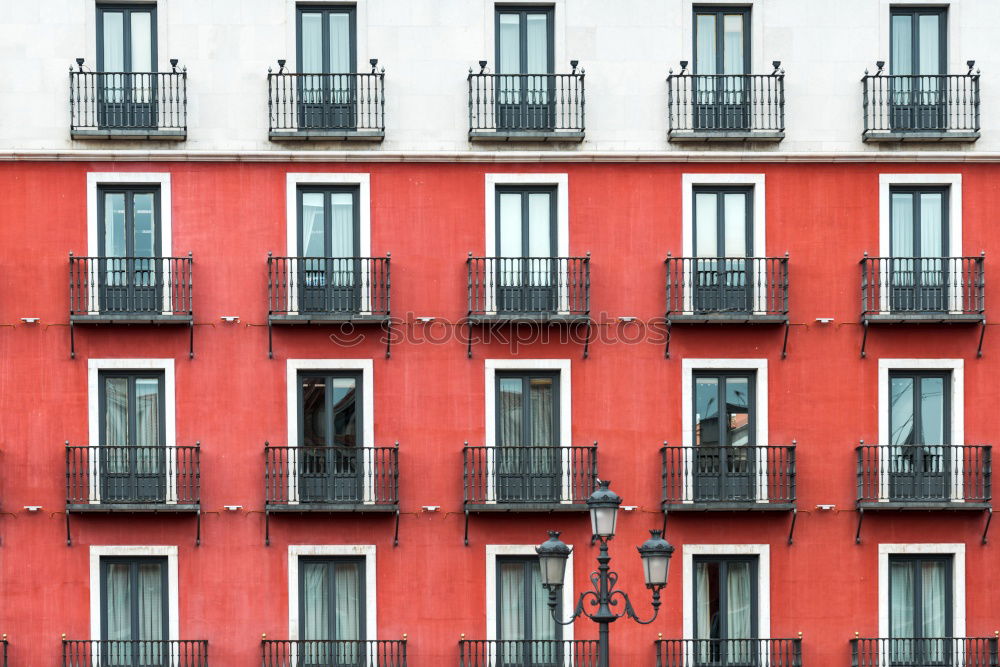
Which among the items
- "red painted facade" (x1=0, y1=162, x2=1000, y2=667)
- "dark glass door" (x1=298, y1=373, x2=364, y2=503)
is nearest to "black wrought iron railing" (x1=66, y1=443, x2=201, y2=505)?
"red painted facade" (x1=0, y1=162, x2=1000, y2=667)

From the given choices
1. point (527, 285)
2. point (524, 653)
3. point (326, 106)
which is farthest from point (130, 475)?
point (527, 285)

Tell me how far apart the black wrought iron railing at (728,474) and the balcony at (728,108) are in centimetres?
503

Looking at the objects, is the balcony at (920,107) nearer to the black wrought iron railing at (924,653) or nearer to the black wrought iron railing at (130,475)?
the black wrought iron railing at (924,653)

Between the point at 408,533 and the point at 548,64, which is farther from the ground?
the point at 548,64

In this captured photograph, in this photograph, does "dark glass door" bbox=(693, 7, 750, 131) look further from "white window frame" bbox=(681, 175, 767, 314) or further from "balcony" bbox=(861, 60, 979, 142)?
"balcony" bbox=(861, 60, 979, 142)

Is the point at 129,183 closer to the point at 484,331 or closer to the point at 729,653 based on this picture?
the point at 484,331

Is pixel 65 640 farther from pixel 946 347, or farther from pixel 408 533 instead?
pixel 946 347

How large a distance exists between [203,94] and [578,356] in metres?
7.38

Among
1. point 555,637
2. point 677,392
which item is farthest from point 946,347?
point 555,637

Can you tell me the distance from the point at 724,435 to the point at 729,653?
346 centimetres

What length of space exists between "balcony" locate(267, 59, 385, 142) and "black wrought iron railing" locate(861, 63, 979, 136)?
26.2ft

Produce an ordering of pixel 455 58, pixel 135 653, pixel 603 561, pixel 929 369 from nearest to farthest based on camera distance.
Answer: pixel 603 561, pixel 135 653, pixel 929 369, pixel 455 58

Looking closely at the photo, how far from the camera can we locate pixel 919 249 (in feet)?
88.7

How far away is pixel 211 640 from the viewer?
Result: 25969 millimetres
